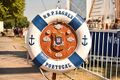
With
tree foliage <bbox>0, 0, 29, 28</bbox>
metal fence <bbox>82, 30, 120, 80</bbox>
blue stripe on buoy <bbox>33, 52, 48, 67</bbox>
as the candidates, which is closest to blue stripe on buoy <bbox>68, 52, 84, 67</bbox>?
blue stripe on buoy <bbox>33, 52, 48, 67</bbox>

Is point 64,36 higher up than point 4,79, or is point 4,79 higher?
point 64,36

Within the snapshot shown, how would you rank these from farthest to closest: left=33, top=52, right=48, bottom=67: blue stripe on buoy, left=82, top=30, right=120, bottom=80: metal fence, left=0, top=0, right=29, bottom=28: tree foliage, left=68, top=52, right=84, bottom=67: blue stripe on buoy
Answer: left=0, top=0, right=29, bottom=28: tree foliage, left=82, top=30, right=120, bottom=80: metal fence, left=68, top=52, right=84, bottom=67: blue stripe on buoy, left=33, top=52, right=48, bottom=67: blue stripe on buoy

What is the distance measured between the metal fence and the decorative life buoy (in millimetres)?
4896

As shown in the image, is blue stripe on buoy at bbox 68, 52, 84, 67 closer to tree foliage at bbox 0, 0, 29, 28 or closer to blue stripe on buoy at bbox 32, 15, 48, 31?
blue stripe on buoy at bbox 32, 15, 48, 31

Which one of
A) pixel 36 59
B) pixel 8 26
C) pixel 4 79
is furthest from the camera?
pixel 8 26

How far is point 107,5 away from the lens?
25016 mm

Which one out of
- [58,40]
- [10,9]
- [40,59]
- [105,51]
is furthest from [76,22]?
[10,9]

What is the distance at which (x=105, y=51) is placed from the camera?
1216cm

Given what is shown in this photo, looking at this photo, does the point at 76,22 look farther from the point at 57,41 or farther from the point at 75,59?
the point at 75,59

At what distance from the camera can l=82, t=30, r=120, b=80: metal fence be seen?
463 inches

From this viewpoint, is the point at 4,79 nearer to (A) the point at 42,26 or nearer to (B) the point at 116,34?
(B) the point at 116,34

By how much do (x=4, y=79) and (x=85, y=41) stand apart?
17.2 feet

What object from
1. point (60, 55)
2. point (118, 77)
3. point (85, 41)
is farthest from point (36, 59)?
point (118, 77)

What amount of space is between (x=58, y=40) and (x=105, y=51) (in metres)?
5.76
